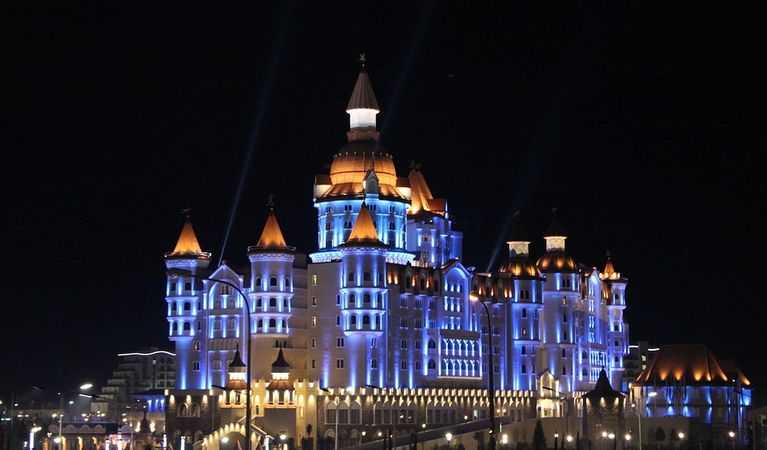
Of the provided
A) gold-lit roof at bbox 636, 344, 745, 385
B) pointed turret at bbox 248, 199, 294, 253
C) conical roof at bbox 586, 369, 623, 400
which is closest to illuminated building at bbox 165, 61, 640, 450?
pointed turret at bbox 248, 199, 294, 253

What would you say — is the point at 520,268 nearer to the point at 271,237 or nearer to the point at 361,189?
the point at 361,189

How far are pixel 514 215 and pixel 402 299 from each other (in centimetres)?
2749

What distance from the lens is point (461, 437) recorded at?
14788 cm

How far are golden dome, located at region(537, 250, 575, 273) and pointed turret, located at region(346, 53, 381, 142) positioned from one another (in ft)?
101

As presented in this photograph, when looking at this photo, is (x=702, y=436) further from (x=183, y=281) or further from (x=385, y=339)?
(x=183, y=281)

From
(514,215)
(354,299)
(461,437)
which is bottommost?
(461,437)

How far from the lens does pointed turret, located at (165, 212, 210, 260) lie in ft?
546

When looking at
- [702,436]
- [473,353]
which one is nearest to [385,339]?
[473,353]

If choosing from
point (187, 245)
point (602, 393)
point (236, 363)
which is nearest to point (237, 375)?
point (236, 363)

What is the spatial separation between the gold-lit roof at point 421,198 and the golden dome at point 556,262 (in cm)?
1469

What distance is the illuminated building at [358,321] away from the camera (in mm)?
156250

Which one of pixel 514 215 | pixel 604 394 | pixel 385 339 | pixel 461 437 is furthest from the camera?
pixel 514 215

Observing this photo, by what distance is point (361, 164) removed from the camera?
165 m

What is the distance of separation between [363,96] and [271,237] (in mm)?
17800
